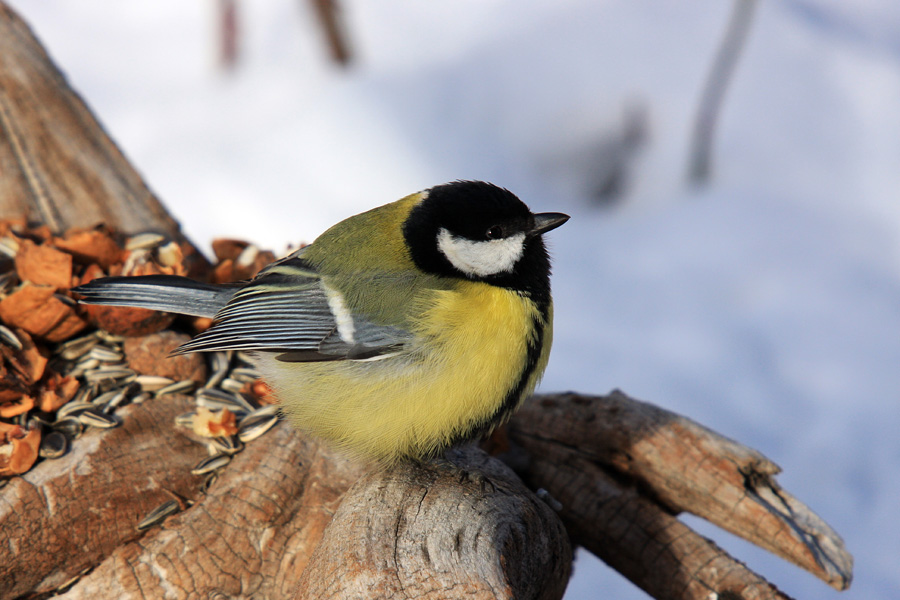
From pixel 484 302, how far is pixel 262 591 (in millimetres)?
731

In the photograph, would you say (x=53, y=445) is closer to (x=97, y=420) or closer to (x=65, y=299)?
(x=97, y=420)

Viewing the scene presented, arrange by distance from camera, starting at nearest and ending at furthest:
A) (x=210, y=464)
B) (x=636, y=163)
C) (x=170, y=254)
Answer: (x=210, y=464) < (x=170, y=254) < (x=636, y=163)

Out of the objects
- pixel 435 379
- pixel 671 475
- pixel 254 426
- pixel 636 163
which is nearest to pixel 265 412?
pixel 254 426

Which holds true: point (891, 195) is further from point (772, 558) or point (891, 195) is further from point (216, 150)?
point (216, 150)

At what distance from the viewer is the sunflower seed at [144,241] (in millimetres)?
2062

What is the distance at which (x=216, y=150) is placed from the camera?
3.86 meters

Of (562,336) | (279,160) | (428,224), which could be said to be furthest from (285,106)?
(428,224)

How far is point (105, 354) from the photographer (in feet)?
5.91

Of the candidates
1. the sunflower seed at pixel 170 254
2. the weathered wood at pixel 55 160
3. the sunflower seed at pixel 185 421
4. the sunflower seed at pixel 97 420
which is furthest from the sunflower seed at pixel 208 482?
the weathered wood at pixel 55 160

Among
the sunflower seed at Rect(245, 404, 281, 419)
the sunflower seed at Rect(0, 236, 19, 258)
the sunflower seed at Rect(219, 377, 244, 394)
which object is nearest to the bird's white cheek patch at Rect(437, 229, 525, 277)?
the sunflower seed at Rect(245, 404, 281, 419)

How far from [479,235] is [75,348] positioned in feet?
3.38

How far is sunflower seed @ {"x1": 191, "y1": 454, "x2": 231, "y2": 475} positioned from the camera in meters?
1.65

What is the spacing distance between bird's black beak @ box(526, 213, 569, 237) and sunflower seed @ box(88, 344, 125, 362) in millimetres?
1020

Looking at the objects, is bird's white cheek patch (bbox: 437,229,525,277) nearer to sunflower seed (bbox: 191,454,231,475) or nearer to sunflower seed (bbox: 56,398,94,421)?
sunflower seed (bbox: 191,454,231,475)
